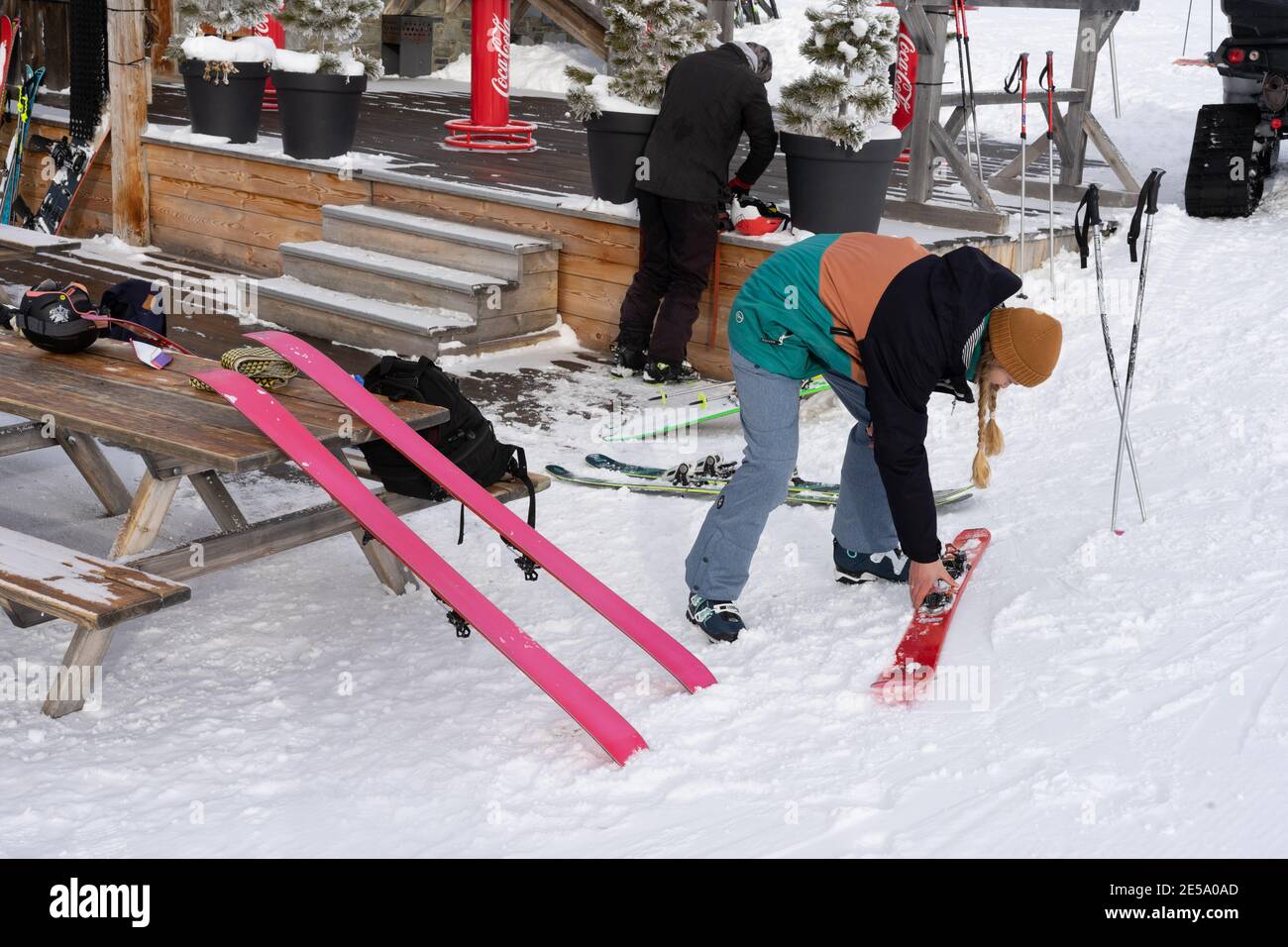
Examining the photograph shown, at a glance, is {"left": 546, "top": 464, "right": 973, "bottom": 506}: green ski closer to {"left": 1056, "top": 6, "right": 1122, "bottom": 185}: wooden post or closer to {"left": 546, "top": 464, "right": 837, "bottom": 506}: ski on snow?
{"left": 546, "top": 464, "right": 837, "bottom": 506}: ski on snow

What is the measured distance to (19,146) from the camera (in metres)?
9.56

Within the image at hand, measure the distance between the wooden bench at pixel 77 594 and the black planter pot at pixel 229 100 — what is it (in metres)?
5.94

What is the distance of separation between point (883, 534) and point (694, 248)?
2.65 m

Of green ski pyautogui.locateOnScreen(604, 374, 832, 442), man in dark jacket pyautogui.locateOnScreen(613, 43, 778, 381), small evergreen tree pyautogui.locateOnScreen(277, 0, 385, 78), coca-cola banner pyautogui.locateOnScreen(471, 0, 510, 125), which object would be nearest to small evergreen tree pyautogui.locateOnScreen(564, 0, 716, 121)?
man in dark jacket pyautogui.locateOnScreen(613, 43, 778, 381)

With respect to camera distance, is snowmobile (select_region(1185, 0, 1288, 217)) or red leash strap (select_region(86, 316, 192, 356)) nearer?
red leash strap (select_region(86, 316, 192, 356))

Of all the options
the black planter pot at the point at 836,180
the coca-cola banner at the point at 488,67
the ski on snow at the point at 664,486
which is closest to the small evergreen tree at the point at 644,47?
the black planter pot at the point at 836,180

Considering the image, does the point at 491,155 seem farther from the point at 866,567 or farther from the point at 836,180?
the point at 866,567

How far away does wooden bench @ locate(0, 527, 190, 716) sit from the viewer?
10.6 feet

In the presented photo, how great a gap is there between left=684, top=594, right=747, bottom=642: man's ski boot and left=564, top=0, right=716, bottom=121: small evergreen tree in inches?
147

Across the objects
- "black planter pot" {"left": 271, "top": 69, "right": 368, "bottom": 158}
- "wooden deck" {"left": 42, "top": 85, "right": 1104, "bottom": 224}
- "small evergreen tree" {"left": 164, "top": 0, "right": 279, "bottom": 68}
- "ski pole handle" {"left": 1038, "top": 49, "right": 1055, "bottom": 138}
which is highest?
"small evergreen tree" {"left": 164, "top": 0, "right": 279, "bottom": 68}

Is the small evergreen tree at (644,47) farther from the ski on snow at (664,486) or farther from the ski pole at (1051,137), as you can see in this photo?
the ski on snow at (664,486)

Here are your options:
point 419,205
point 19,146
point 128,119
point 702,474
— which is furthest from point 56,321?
point 19,146
